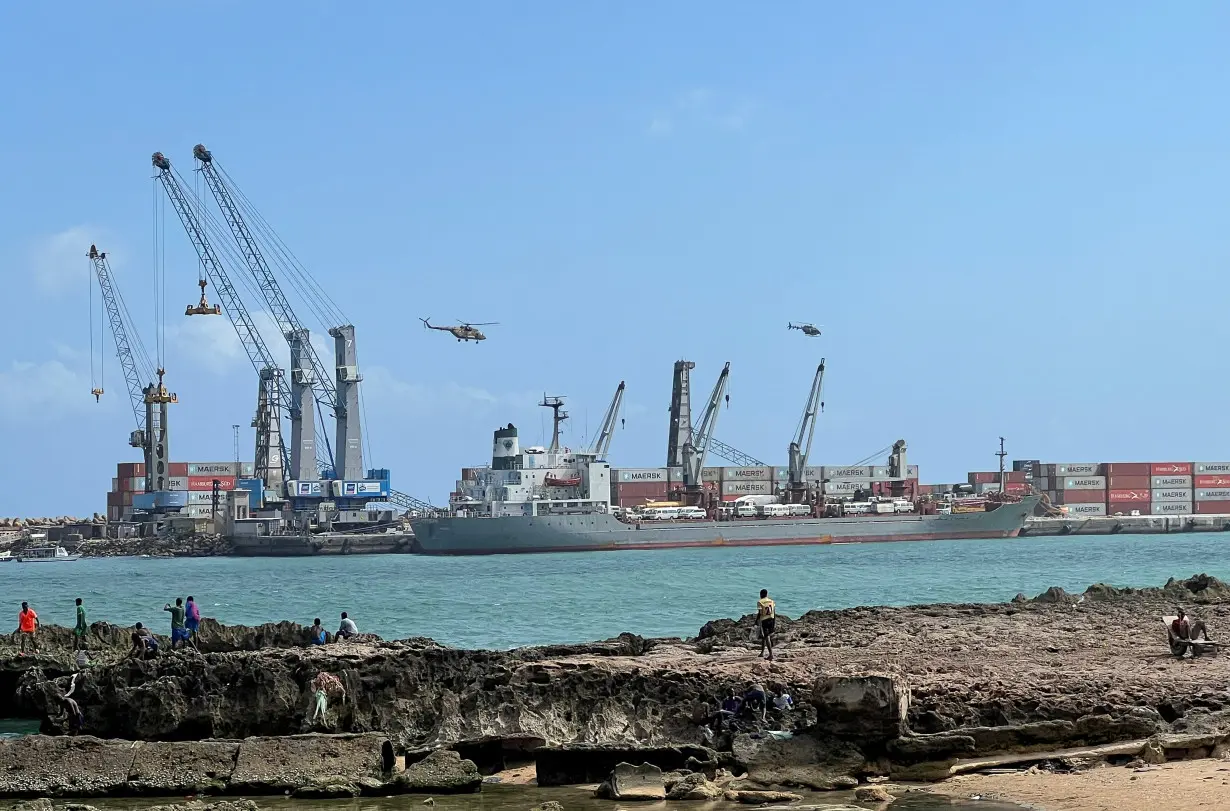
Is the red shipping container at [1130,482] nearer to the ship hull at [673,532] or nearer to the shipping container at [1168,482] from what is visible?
the shipping container at [1168,482]

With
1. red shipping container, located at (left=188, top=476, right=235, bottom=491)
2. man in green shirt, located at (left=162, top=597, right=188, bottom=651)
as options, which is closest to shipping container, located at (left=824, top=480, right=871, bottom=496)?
red shipping container, located at (left=188, top=476, right=235, bottom=491)

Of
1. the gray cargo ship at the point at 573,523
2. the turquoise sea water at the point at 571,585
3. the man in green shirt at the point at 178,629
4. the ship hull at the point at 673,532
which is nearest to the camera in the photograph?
the man in green shirt at the point at 178,629

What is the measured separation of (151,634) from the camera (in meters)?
22.5

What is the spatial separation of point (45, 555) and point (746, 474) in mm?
52977

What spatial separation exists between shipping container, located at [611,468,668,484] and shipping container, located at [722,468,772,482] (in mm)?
10136

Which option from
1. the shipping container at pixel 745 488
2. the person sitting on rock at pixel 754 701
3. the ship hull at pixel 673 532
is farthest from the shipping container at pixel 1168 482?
the person sitting on rock at pixel 754 701

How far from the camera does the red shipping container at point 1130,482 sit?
125 metres

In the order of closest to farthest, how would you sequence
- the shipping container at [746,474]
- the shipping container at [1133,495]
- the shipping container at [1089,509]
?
the shipping container at [746,474], the shipping container at [1089,509], the shipping container at [1133,495]

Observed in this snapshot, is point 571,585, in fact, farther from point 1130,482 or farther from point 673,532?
point 1130,482

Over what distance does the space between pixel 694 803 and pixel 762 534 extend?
82729 millimetres

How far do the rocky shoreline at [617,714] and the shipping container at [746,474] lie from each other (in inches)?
4061

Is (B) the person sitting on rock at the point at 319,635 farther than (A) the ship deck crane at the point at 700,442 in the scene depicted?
No

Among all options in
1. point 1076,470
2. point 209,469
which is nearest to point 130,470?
point 209,469

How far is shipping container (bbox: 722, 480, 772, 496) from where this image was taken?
122 metres
